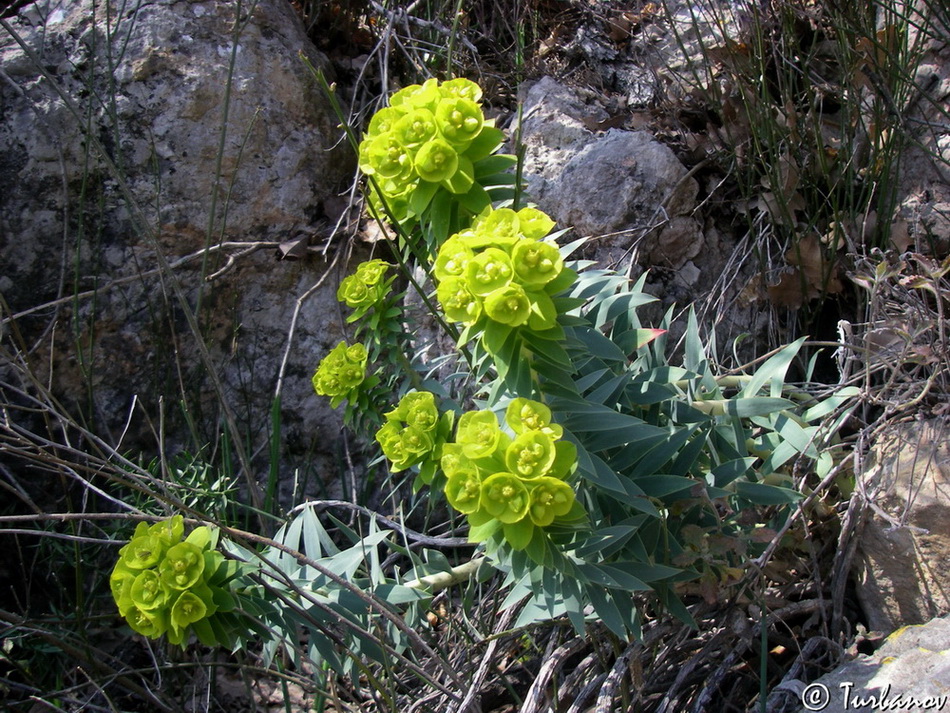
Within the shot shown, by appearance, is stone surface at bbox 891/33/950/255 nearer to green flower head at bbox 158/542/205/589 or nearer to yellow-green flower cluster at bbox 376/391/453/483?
yellow-green flower cluster at bbox 376/391/453/483

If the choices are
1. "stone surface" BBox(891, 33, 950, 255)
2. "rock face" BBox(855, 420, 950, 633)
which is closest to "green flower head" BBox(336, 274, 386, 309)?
"rock face" BBox(855, 420, 950, 633)

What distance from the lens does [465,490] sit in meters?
1.36

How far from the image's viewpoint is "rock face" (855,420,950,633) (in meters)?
1.85

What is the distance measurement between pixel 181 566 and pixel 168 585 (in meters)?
0.04

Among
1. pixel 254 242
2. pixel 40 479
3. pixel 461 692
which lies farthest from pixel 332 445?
pixel 461 692

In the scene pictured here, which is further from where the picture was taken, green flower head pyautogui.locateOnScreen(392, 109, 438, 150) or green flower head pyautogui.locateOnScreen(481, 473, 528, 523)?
green flower head pyautogui.locateOnScreen(392, 109, 438, 150)

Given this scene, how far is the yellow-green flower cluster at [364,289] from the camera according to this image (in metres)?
1.97

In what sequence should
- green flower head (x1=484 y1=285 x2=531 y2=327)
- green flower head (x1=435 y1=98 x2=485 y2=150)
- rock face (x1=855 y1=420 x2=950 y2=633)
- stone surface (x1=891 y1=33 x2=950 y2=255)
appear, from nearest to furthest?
green flower head (x1=484 y1=285 x2=531 y2=327)
green flower head (x1=435 y1=98 x2=485 y2=150)
rock face (x1=855 y1=420 x2=950 y2=633)
stone surface (x1=891 y1=33 x2=950 y2=255)

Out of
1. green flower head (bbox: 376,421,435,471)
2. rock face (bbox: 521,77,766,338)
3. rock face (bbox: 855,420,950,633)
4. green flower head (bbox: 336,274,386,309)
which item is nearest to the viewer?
green flower head (bbox: 376,421,435,471)

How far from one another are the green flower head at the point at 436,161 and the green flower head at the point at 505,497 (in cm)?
58

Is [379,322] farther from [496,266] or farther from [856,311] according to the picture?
[856,311]

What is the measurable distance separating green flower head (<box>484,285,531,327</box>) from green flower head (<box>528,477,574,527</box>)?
273 millimetres

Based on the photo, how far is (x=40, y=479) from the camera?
2.65 m

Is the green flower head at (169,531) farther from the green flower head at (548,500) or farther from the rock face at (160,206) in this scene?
the rock face at (160,206)
